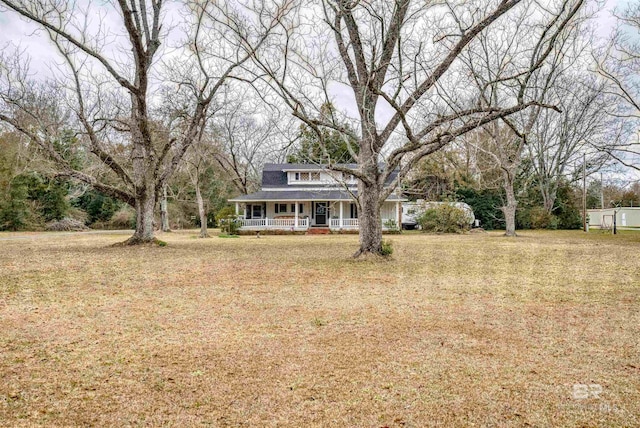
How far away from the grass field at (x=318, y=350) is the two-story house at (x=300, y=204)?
19146mm

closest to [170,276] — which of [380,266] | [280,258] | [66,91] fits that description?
[280,258]

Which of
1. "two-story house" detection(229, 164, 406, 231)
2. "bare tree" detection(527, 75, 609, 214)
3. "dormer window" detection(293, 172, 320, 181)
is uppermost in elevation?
"bare tree" detection(527, 75, 609, 214)

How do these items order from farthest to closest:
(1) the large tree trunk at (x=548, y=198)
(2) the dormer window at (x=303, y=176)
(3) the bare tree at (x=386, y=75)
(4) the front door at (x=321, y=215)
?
(1) the large tree trunk at (x=548, y=198) → (2) the dormer window at (x=303, y=176) → (4) the front door at (x=321, y=215) → (3) the bare tree at (x=386, y=75)

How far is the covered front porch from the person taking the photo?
95.7 ft

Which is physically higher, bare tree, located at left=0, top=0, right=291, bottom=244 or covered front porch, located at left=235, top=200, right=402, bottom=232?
bare tree, located at left=0, top=0, right=291, bottom=244

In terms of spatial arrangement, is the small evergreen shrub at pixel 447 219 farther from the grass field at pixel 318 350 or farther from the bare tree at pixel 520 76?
the grass field at pixel 318 350

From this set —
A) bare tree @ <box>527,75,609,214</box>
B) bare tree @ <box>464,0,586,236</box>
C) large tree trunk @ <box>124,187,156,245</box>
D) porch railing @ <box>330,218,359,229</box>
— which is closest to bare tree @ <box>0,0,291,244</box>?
large tree trunk @ <box>124,187,156,245</box>

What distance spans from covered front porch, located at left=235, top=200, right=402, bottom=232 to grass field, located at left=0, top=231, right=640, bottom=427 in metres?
19.5

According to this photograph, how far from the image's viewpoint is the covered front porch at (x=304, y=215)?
2916 cm

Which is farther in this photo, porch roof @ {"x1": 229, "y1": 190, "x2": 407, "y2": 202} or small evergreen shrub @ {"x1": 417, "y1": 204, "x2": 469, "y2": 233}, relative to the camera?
small evergreen shrub @ {"x1": 417, "y1": 204, "x2": 469, "y2": 233}

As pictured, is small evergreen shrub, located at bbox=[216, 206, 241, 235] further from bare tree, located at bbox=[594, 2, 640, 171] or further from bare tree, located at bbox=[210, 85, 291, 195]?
bare tree, located at bbox=[594, 2, 640, 171]

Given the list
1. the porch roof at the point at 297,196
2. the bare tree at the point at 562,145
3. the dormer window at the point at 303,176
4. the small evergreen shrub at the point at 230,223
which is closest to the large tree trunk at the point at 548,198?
the bare tree at the point at 562,145

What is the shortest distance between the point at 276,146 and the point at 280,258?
82.9 ft

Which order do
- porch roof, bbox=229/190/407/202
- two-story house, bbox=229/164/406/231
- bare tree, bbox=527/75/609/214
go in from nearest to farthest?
porch roof, bbox=229/190/407/202 → two-story house, bbox=229/164/406/231 → bare tree, bbox=527/75/609/214
